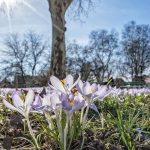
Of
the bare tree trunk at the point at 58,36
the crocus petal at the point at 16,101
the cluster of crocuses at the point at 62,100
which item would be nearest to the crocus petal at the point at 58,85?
the cluster of crocuses at the point at 62,100

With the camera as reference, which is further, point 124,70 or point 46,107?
point 124,70

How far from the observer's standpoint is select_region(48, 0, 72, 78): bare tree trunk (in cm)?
1183

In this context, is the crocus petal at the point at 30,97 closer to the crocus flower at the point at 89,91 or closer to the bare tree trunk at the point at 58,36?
the crocus flower at the point at 89,91

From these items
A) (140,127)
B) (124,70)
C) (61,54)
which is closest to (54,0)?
(61,54)

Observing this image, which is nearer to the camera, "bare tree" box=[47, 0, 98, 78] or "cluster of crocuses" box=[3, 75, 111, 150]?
"cluster of crocuses" box=[3, 75, 111, 150]

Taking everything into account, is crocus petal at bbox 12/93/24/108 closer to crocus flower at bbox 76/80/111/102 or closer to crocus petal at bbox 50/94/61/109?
crocus petal at bbox 50/94/61/109

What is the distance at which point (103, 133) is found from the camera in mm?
1821

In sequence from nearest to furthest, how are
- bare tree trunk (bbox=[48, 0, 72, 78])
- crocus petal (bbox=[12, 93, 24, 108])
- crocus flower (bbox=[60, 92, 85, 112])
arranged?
crocus flower (bbox=[60, 92, 85, 112]) < crocus petal (bbox=[12, 93, 24, 108]) < bare tree trunk (bbox=[48, 0, 72, 78])

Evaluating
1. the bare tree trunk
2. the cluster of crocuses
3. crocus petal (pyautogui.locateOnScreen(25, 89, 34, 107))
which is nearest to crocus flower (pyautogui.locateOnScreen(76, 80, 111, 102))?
the cluster of crocuses

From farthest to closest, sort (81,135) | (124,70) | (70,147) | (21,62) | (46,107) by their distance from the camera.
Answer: (124,70), (21,62), (81,135), (70,147), (46,107)

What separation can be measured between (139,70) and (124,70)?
92.8 inches

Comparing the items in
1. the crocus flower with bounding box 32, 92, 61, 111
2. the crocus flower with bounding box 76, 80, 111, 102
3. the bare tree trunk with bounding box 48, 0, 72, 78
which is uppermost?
the bare tree trunk with bounding box 48, 0, 72, 78

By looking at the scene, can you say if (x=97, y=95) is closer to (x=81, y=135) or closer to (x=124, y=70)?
(x=81, y=135)

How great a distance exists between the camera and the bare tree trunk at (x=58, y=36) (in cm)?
1183
